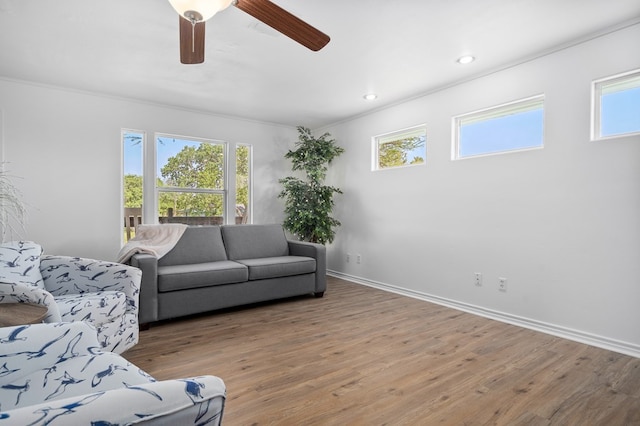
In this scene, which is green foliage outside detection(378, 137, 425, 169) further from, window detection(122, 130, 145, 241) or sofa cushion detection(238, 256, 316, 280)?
window detection(122, 130, 145, 241)

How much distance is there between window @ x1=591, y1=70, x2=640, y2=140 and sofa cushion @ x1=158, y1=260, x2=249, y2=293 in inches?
132

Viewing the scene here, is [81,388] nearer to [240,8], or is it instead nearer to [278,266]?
[240,8]

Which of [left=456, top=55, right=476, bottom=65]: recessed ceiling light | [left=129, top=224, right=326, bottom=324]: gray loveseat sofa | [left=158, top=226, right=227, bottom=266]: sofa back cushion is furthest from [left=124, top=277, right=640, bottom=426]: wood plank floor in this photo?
[left=456, top=55, right=476, bottom=65]: recessed ceiling light

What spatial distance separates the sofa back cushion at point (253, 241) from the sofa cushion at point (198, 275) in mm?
476

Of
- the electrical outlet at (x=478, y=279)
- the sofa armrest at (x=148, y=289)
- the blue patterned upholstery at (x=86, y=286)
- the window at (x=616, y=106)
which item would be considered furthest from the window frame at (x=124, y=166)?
the window at (x=616, y=106)

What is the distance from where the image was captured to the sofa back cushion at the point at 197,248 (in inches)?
141

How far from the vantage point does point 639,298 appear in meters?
2.44

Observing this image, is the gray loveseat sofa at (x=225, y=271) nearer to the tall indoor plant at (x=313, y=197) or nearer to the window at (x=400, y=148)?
the tall indoor plant at (x=313, y=197)

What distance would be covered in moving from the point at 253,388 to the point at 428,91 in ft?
11.5

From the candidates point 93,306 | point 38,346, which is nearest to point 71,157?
point 93,306

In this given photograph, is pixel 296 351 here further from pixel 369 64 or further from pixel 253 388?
pixel 369 64

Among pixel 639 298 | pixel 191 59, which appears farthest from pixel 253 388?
pixel 639 298

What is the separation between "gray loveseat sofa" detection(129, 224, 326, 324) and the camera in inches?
120

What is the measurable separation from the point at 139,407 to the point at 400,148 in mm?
4212
